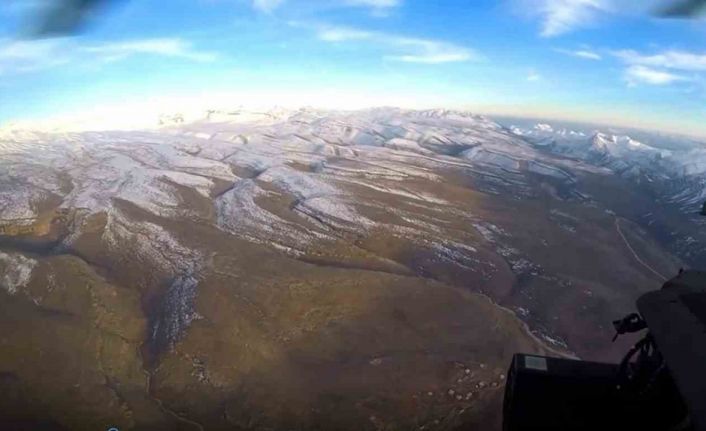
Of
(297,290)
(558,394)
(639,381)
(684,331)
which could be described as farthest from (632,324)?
(297,290)

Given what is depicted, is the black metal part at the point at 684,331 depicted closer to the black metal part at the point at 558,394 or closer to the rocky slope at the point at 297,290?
the black metal part at the point at 558,394

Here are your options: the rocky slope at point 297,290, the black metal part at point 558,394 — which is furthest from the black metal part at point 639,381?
the rocky slope at point 297,290

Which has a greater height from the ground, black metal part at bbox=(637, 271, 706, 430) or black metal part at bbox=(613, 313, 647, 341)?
black metal part at bbox=(637, 271, 706, 430)

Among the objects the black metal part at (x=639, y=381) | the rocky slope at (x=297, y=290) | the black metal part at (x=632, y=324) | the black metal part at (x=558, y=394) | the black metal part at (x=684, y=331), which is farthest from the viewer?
the rocky slope at (x=297, y=290)

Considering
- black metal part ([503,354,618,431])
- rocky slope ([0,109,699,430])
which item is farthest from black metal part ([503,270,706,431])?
rocky slope ([0,109,699,430])

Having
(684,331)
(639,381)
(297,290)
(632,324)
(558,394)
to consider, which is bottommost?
(297,290)

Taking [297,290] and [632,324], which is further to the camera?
[297,290]

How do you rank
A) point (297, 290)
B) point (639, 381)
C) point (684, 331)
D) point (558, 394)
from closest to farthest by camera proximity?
1. point (684, 331)
2. point (639, 381)
3. point (558, 394)
4. point (297, 290)

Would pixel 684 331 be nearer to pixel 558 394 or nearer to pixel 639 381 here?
pixel 639 381

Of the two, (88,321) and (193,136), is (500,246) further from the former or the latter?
(193,136)

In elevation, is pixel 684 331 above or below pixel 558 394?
above

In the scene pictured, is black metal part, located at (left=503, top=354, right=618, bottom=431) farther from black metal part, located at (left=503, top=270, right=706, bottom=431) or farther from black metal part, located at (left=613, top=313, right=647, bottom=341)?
black metal part, located at (left=613, top=313, right=647, bottom=341)
